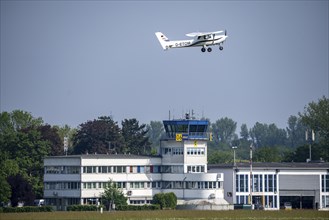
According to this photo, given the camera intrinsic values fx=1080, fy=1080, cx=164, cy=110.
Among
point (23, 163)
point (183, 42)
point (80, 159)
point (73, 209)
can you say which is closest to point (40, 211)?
point (73, 209)

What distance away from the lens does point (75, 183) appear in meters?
160

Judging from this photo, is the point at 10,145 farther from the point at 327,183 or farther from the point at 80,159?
the point at 327,183

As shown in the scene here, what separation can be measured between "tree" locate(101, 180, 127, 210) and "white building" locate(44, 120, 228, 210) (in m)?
2.49

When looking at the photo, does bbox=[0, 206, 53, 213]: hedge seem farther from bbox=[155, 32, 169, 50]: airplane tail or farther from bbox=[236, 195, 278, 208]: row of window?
bbox=[236, 195, 278, 208]: row of window

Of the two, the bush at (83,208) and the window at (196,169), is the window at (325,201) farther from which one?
the bush at (83,208)

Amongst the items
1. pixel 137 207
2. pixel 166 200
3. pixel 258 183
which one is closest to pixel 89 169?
pixel 137 207

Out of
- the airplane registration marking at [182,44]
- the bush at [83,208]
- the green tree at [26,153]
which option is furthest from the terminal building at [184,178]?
the airplane registration marking at [182,44]

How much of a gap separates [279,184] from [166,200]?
770 inches

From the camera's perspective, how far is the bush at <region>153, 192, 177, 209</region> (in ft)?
515

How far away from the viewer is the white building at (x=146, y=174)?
16025cm

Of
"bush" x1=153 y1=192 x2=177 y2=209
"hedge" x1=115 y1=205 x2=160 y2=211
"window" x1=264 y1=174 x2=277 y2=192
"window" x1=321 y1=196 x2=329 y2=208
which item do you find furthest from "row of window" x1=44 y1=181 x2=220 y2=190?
"window" x1=321 y1=196 x2=329 y2=208

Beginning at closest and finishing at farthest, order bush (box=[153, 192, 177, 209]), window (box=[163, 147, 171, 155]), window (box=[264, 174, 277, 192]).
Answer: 1. bush (box=[153, 192, 177, 209])
2. window (box=[264, 174, 277, 192])
3. window (box=[163, 147, 171, 155])

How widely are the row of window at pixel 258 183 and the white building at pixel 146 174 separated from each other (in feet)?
12.5

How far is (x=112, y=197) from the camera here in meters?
157
